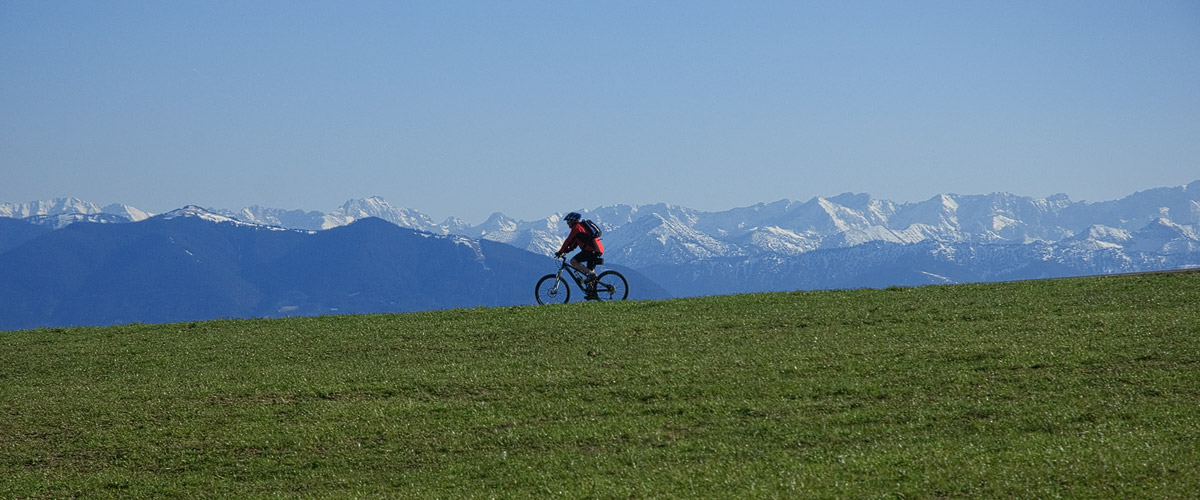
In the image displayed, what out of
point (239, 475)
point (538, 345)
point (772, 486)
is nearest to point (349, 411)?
point (239, 475)

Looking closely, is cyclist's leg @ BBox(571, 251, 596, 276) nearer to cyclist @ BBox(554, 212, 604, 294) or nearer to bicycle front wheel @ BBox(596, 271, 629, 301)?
cyclist @ BBox(554, 212, 604, 294)

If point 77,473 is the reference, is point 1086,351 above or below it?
above

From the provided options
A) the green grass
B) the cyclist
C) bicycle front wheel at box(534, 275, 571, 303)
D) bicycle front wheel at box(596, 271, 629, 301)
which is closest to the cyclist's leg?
the cyclist

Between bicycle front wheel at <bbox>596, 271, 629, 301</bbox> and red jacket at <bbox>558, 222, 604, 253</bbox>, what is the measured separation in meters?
0.92

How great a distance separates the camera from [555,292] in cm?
3338

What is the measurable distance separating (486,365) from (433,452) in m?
5.79

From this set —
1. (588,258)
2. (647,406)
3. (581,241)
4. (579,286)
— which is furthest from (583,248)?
(647,406)

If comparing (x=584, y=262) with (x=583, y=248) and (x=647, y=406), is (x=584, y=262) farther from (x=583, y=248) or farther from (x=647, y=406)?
(x=647, y=406)

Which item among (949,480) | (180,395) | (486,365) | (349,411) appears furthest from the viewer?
(486,365)

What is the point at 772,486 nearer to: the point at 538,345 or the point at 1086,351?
the point at 1086,351

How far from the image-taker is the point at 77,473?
1638 centimetres

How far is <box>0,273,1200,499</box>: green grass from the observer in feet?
46.3

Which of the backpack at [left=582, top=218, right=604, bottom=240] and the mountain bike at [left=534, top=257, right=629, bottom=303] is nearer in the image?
the backpack at [left=582, top=218, right=604, bottom=240]

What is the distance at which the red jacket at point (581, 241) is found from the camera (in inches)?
1257
